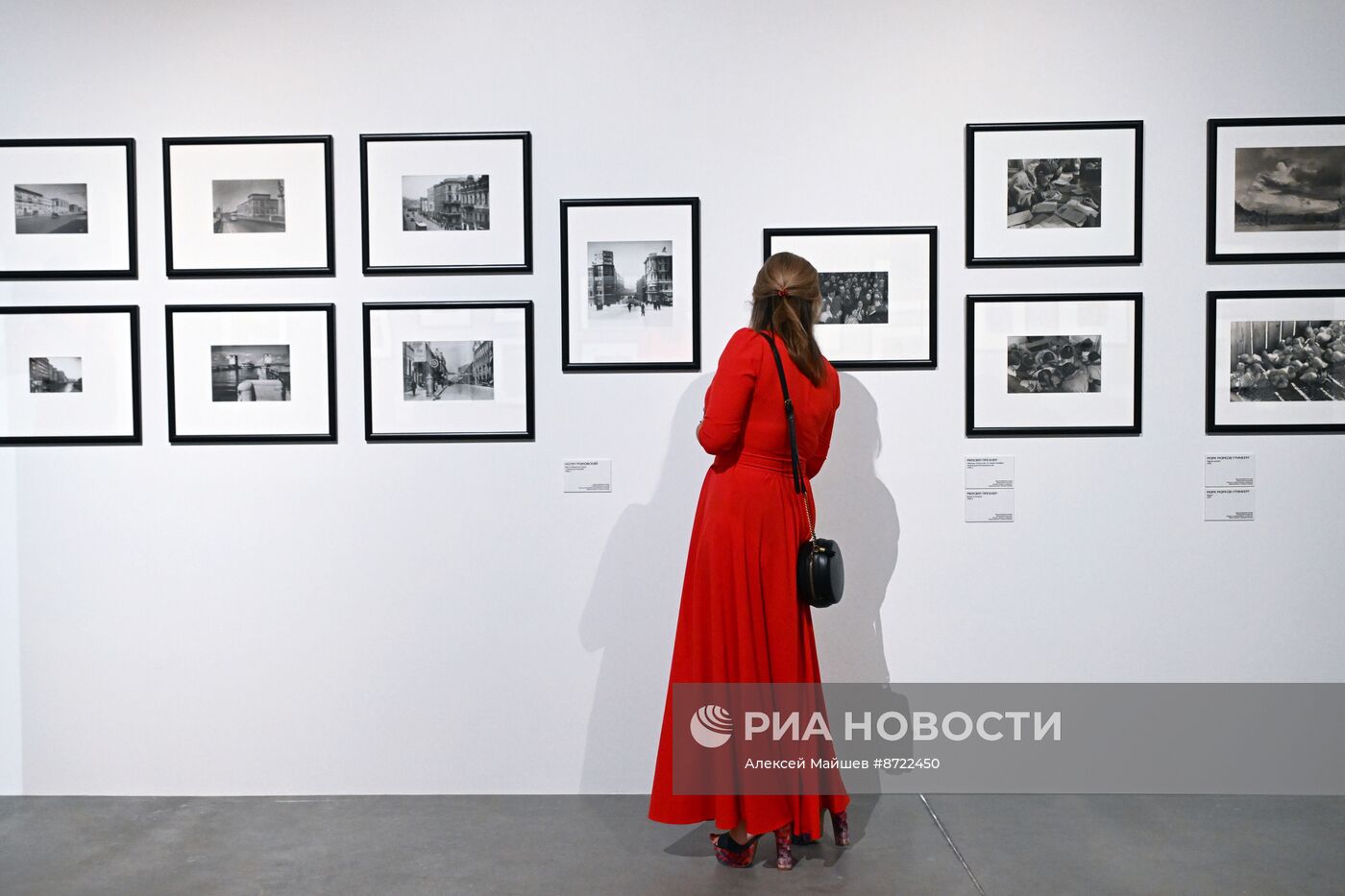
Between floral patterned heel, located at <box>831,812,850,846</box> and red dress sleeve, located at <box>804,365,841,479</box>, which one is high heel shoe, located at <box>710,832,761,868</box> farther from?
red dress sleeve, located at <box>804,365,841,479</box>

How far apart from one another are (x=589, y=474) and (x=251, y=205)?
171 centimetres

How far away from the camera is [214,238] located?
12.4 feet

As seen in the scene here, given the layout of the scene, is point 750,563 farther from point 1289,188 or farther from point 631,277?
point 1289,188

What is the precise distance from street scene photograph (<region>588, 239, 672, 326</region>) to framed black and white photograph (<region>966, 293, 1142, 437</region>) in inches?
47.4

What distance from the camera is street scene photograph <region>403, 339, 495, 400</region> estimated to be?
3787 mm

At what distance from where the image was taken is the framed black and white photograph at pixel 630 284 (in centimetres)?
374

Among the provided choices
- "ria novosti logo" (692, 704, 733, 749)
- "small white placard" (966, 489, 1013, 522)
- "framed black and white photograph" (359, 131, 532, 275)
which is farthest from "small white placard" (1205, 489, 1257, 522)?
"framed black and white photograph" (359, 131, 532, 275)

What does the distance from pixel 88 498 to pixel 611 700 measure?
2.25 m

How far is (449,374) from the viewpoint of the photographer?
12.4ft

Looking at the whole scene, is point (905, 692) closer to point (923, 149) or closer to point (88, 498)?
point (923, 149)

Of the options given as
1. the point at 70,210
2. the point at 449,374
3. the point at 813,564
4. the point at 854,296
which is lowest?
the point at 813,564

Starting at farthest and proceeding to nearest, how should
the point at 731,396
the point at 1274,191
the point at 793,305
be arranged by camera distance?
1. the point at 1274,191
2. the point at 793,305
3. the point at 731,396

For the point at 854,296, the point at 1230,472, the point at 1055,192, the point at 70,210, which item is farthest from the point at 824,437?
the point at 70,210

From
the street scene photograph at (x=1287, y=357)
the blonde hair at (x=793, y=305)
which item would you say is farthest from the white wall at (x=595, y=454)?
the blonde hair at (x=793, y=305)
